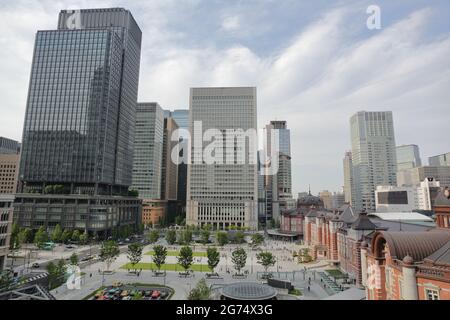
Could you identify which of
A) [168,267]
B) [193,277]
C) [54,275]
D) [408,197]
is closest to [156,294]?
[193,277]

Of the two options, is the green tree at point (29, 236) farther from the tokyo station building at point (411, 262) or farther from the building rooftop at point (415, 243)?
the building rooftop at point (415, 243)

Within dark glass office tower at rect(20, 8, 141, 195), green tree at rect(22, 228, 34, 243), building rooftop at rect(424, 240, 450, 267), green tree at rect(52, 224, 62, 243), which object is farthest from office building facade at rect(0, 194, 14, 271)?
building rooftop at rect(424, 240, 450, 267)

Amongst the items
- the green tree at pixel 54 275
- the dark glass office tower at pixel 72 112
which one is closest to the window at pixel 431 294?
the green tree at pixel 54 275

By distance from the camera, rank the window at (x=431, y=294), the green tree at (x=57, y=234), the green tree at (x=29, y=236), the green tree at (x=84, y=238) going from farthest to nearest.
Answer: the green tree at (x=29, y=236)
the green tree at (x=57, y=234)
the green tree at (x=84, y=238)
the window at (x=431, y=294)

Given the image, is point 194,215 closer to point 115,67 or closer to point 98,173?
point 98,173

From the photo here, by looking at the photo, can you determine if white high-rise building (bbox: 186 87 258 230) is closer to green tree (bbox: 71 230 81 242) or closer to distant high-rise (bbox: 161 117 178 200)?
distant high-rise (bbox: 161 117 178 200)

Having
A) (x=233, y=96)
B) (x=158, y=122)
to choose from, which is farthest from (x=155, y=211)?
(x=233, y=96)
